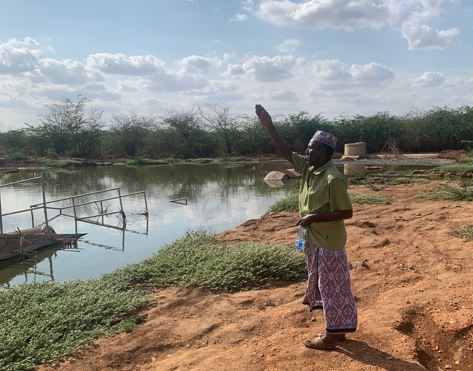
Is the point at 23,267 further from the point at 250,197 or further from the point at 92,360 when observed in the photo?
the point at 250,197

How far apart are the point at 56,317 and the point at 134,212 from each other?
1164cm

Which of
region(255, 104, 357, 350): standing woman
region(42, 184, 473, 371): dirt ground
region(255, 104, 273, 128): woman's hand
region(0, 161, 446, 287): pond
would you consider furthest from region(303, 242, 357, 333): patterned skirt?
region(0, 161, 446, 287): pond

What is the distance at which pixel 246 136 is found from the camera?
1676 inches

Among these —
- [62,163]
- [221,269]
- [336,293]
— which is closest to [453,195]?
[221,269]

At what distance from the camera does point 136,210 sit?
16.4m

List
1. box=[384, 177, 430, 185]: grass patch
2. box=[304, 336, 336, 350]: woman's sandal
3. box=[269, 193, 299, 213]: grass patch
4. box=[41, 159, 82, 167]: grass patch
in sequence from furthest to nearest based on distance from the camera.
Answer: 1. box=[41, 159, 82, 167]: grass patch
2. box=[384, 177, 430, 185]: grass patch
3. box=[269, 193, 299, 213]: grass patch
4. box=[304, 336, 336, 350]: woman's sandal

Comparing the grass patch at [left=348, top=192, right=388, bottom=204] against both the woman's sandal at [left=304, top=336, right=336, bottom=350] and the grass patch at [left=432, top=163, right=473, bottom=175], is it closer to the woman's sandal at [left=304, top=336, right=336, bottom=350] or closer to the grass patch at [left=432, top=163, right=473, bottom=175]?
the grass patch at [left=432, top=163, right=473, bottom=175]

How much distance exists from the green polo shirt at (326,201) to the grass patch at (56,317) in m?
2.27

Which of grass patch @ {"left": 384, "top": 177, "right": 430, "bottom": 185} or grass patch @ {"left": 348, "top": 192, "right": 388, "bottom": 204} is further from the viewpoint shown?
grass patch @ {"left": 384, "top": 177, "right": 430, "bottom": 185}

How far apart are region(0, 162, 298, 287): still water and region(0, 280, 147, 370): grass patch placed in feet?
6.01

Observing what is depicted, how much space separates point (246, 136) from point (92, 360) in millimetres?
39232

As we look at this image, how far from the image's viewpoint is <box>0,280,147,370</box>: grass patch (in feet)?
13.0

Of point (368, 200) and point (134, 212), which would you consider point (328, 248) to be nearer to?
point (368, 200)

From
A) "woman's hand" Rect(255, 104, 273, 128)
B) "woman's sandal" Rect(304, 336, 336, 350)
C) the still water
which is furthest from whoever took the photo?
the still water
